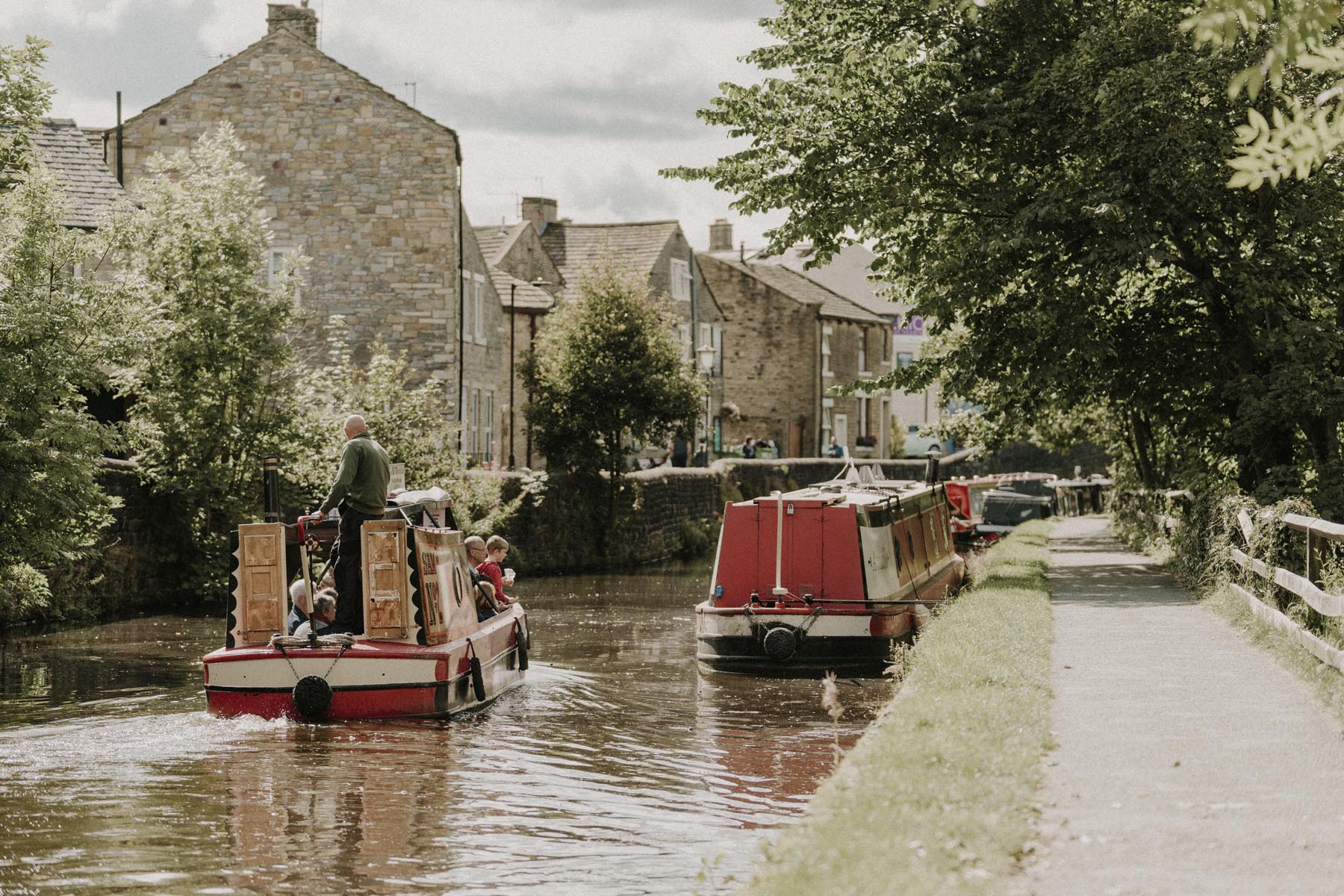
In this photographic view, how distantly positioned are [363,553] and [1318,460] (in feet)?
41.0

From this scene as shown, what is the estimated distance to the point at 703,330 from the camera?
56906mm

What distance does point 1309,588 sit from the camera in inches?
437

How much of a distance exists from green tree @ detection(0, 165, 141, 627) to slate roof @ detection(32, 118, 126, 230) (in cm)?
1073

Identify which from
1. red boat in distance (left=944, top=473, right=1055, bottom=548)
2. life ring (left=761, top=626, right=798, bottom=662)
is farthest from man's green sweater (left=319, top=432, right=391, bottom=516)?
red boat in distance (left=944, top=473, right=1055, bottom=548)

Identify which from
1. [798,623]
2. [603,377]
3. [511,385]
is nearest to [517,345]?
[511,385]

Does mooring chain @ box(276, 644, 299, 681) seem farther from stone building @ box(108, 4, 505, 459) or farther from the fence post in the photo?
stone building @ box(108, 4, 505, 459)

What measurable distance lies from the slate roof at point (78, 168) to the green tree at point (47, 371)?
35.2 feet

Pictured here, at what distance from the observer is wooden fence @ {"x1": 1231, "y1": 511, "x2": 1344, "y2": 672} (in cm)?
1007

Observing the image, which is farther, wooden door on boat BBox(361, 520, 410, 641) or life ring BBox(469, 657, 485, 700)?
life ring BBox(469, 657, 485, 700)

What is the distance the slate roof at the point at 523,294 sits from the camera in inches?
1631

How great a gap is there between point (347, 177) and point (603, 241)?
19366 millimetres

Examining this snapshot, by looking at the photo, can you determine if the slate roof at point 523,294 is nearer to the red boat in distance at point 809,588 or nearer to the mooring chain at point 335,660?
the red boat in distance at point 809,588

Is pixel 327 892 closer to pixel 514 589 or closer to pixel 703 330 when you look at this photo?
pixel 514 589

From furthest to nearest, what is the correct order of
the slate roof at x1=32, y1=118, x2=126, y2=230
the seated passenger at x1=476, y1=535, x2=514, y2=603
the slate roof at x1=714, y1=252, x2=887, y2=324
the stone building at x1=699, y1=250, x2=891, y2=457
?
1. the slate roof at x1=714, y1=252, x2=887, y2=324
2. the stone building at x1=699, y1=250, x2=891, y2=457
3. the slate roof at x1=32, y1=118, x2=126, y2=230
4. the seated passenger at x1=476, y1=535, x2=514, y2=603
